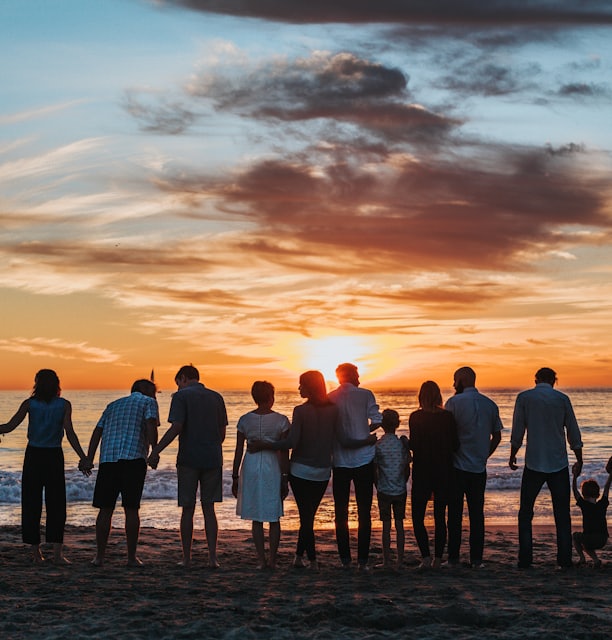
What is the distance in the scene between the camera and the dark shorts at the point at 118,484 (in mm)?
8500

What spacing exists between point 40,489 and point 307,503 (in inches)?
103

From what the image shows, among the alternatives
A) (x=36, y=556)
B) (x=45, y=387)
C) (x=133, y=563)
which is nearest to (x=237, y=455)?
(x=133, y=563)

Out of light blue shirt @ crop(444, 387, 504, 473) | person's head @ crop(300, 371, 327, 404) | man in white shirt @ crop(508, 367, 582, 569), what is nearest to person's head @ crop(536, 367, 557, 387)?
man in white shirt @ crop(508, 367, 582, 569)

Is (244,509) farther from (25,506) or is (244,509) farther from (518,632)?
(518,632)

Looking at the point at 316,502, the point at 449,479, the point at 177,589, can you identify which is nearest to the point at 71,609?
the point at 177,589

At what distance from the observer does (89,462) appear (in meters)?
8.62

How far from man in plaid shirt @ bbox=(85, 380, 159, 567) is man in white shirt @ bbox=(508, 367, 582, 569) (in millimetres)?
3625

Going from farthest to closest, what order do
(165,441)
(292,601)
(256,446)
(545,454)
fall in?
(545,454) → (165,441) → (256,446) → (292,601)

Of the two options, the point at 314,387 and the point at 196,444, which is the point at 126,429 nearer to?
the point at 196,444

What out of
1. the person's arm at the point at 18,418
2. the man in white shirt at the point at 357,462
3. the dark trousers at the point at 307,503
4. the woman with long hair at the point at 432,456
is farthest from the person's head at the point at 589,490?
the person's arm at the point at 18,418

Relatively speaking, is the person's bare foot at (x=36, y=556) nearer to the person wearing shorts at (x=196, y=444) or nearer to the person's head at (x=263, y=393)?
the person wearing shorts at (x=196, y=444)

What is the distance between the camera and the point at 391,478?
8781 mm

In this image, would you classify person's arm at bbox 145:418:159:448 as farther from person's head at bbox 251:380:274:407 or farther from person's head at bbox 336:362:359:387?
person's head at bbox 336:362:359:387

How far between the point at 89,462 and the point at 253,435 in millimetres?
1619
